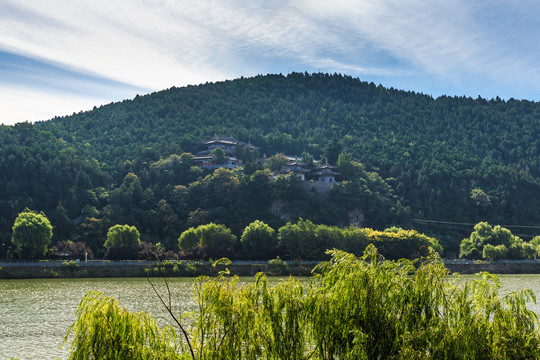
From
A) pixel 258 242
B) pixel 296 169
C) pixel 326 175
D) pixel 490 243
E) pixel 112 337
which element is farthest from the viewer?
pixel 296 169

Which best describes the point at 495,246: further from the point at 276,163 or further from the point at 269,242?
the point at 276,163

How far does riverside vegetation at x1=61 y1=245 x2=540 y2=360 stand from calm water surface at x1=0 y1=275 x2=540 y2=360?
47.7ft

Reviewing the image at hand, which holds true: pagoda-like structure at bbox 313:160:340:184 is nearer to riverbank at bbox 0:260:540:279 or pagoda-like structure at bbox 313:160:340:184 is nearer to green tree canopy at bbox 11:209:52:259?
riverbank at bbox 0:260:540:279

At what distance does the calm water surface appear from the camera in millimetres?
33625

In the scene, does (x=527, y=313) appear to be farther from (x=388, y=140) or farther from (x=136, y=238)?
(x=388, y=140)

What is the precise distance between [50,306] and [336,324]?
36.9 m

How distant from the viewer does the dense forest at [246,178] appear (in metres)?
105

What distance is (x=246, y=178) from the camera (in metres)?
116

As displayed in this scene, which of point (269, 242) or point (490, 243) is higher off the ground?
point (490, 243)

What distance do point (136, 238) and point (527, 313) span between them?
248 ft

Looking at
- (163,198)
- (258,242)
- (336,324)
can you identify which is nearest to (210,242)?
(258,242)

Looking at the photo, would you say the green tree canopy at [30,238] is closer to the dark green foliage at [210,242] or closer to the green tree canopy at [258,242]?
the dark green foliage at [210,242]

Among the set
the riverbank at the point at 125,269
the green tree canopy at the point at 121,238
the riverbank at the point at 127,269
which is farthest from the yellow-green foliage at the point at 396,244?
the green tree canopy at the point at 121,238

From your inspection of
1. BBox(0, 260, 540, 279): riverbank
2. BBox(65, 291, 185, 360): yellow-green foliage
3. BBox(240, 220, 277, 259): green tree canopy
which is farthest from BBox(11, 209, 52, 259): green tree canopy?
BBox(65, 291, 185, 360): yellow-green foliage
